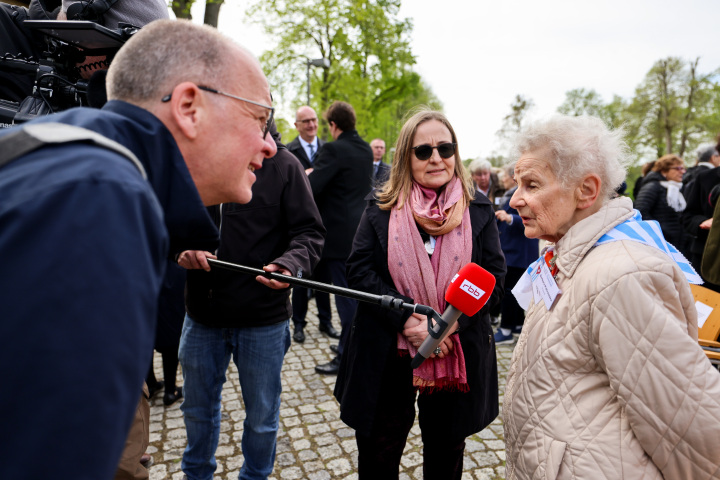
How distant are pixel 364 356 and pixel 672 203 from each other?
6.65m

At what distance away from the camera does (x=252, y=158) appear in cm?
125

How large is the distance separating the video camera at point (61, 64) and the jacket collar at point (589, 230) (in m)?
1.77

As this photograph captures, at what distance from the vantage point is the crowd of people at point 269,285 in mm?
621

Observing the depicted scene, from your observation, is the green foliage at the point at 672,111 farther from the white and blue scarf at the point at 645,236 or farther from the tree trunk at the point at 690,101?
the white and blue scarf at the point at 645,236

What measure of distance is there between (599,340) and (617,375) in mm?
112

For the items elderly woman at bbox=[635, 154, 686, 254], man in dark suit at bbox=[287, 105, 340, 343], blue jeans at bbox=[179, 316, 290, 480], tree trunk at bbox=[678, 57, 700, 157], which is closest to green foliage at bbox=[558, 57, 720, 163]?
tree trunk at bbox=[678, 57, 700, 157]

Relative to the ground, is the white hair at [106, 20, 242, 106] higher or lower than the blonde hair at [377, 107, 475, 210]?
higher

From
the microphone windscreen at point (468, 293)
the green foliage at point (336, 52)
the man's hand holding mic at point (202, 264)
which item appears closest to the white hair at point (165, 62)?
the microphone windscreen at point (468, 293)

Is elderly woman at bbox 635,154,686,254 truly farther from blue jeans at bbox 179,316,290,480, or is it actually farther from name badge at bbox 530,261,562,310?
blue jeans at bbox 179,316,290,480

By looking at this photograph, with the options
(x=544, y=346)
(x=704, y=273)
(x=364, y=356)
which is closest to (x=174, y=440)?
(x=364, y=356)

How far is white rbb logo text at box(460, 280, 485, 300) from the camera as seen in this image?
1569 millimetres

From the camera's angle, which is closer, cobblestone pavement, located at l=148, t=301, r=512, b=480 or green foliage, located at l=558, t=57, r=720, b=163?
cobblestone pavement, located at l=148, t=301, r=512, b=480

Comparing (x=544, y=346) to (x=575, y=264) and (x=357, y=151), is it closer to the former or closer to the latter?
(x=575, y=264)

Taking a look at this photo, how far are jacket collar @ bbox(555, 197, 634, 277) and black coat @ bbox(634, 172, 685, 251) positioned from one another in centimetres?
622
